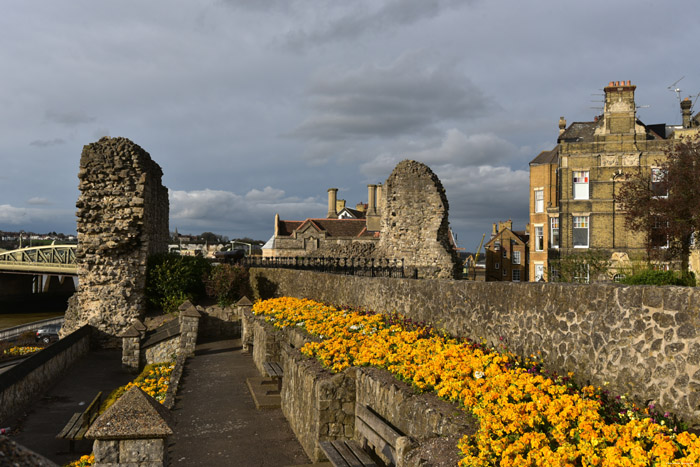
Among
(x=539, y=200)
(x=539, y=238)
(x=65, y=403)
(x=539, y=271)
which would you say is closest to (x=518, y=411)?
(x=65, y=403)

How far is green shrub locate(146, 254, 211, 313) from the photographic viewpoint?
27.3 meters

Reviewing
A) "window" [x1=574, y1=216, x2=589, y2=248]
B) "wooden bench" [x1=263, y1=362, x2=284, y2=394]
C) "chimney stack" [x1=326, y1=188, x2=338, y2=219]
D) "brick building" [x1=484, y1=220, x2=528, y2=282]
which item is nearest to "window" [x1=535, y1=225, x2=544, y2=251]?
"window" [x1=574, y1=216, x2=589, y2=248]

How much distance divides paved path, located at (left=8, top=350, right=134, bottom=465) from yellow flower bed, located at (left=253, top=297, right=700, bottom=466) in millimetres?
7029

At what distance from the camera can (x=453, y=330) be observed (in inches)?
416

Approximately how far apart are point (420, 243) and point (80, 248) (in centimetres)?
1649

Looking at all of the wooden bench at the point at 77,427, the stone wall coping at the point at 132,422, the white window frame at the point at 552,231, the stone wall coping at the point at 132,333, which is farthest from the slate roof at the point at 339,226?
the stone wall coping at the point at 132,422

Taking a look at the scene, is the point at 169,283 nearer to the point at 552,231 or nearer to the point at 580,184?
the point at 552,231

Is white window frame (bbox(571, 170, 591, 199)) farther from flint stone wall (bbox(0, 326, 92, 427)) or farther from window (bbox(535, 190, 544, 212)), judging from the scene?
flint stone wall (bbox(0, 326, 92, 427))

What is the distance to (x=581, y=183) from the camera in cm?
3192

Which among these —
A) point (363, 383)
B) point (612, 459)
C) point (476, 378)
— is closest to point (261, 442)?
point (363, 383)

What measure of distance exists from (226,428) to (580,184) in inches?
1078

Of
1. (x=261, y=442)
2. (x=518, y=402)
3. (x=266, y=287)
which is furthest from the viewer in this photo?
(x=266, y=287)

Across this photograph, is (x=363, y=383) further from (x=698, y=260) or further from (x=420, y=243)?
(x=698, y=260)

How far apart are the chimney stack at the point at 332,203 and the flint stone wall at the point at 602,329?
202 ft
